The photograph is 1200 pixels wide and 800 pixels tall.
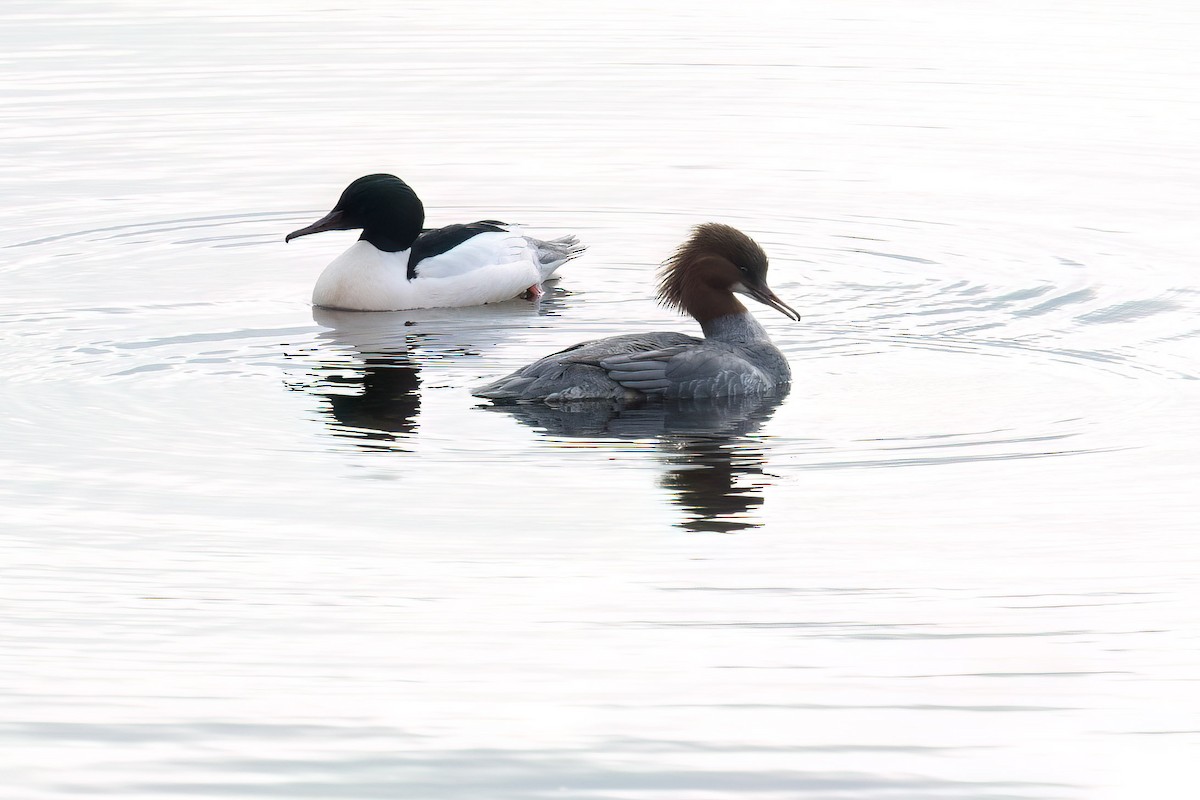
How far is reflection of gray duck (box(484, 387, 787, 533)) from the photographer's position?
871 cm

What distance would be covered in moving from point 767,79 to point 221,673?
17154 mm

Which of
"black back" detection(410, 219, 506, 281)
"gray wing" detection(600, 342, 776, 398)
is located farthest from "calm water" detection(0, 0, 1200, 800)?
"black back" detection(410, 219, 506, 281)

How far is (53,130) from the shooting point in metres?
19.4

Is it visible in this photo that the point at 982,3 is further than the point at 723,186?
Yes

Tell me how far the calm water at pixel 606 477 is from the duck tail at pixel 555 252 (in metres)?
0.28

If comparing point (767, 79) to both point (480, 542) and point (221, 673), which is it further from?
point (221, 673)

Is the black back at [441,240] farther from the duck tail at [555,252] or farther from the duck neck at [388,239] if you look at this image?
the duck tail at [555,252]

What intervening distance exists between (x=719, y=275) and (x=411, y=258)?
3548mm

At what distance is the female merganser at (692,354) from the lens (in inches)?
413

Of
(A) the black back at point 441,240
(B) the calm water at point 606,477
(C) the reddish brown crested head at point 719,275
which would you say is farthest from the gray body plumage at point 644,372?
(A) the black back at point 441,240

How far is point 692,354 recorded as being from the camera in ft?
35.0

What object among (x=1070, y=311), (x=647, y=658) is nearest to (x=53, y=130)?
(x=1070, y=311)

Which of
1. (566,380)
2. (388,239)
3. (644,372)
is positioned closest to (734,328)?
(644,372)

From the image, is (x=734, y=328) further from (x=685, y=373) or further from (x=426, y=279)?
(x=426, y=279)
